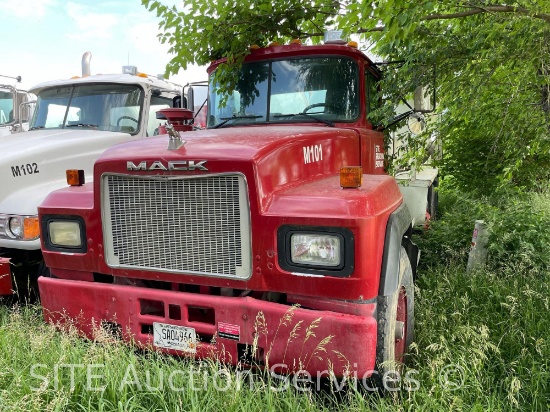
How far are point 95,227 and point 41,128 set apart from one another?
3.68 metres

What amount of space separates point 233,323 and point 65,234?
144 centimetres

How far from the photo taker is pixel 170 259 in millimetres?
2879

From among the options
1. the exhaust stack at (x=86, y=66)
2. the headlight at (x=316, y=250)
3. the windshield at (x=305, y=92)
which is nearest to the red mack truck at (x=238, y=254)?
the headlight at (x=316, y=250)

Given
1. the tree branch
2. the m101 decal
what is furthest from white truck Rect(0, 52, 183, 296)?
the tree branch

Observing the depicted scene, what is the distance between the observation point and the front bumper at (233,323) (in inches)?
98.7

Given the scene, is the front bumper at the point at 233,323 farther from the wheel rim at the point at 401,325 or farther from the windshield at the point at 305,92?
the windshield at the point at 305,92

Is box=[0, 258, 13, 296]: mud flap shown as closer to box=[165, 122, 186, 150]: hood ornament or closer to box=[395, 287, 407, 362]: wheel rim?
box=[165, 122, 186, 150]: hood ornament

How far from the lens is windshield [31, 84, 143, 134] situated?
5742 mm

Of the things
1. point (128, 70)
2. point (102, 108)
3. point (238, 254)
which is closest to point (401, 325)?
point (238, 254)

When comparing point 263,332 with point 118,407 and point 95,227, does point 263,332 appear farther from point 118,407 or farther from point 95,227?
point 95,227

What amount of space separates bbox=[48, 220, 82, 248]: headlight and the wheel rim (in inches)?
88.0

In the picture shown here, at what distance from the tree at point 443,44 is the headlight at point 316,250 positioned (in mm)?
1800

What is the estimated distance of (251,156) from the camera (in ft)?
8.52

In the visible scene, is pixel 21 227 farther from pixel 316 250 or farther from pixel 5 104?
pixel 5 104
